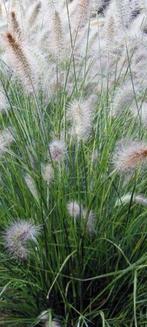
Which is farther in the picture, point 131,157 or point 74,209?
point 74,209

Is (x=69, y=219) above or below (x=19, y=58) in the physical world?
below

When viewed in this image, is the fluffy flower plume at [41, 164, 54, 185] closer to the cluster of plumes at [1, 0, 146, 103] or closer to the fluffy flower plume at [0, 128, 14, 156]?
the fluffy flower plume at [0, 128, 14, 156]

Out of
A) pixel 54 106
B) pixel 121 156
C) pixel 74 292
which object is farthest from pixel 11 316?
pixel 54 106

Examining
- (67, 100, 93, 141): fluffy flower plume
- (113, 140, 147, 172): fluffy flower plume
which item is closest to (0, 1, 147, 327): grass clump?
(67, 100, 93, 141): fluffy flower plume

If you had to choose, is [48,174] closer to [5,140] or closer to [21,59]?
[5,140]

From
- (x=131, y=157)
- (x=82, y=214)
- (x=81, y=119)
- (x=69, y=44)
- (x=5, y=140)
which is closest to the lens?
(x=131, y=157)

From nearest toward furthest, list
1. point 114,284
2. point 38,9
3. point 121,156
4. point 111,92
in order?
point 121,156 < point 114,284 < point 111,92 < point 38,9

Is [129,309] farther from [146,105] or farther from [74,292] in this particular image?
[146,105]

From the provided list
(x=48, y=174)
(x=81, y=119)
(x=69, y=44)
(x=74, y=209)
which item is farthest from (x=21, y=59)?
(x=69, y=44)
